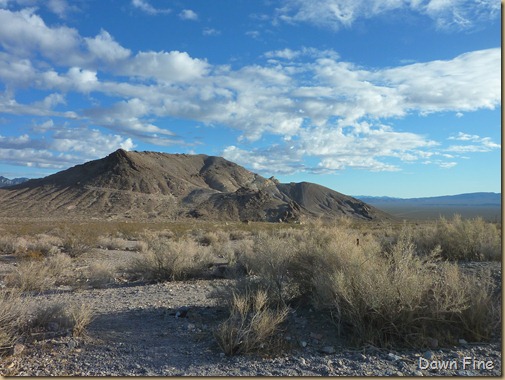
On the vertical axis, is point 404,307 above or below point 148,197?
below

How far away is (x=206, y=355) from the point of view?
5.96m

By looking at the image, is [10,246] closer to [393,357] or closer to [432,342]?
[393,357]

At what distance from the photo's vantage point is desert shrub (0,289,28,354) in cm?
607

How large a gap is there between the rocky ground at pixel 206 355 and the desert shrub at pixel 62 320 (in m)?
0.18

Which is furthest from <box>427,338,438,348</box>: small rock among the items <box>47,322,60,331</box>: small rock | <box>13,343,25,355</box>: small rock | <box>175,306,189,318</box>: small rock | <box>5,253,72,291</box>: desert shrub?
<box>5,253,72,291</box>: desert shrub

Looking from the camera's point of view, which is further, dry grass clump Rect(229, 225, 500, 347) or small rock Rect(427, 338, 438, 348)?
dry grass clump Rect(229, 225, 500, 347)

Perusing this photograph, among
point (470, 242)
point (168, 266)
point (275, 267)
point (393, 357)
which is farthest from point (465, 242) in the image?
point (393, 357)

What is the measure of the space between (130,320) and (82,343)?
4.79ft

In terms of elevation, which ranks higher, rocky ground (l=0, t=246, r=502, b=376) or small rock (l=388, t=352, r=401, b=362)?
small rock (l=388, t=352, r=401, b=362)

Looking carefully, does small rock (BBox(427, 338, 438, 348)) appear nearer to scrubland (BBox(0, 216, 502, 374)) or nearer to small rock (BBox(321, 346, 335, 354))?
scrubland (BBox(0, 216, 502, 374))

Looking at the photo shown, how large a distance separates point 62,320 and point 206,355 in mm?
2619

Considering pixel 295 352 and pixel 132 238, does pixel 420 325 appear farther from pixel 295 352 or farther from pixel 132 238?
pixel 132 238

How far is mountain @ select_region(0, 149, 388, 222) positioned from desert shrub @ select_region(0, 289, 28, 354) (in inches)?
2771

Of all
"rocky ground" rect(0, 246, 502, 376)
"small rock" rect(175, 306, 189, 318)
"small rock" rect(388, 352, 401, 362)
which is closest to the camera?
"rocky ground" rect(0, 246, 502, 376)
